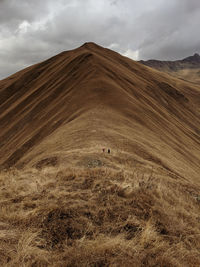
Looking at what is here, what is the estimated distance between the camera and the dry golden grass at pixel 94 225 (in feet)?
12.0

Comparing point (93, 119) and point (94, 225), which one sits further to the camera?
point (93, 119)

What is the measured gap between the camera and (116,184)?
601 centimetres

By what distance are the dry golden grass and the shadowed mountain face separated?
3.58 meters

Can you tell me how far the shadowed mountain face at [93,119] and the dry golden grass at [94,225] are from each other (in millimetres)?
3584

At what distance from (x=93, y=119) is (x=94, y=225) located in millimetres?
15503

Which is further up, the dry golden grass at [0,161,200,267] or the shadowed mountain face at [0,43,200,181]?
the shadowed mountain face at [0,43,200,181]

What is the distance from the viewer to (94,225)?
4492 millimetres

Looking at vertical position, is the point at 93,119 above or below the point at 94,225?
above

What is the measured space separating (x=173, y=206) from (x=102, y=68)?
3732cm

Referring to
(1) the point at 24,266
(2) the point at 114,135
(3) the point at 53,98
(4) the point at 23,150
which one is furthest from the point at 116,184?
(3) the point at 53,98

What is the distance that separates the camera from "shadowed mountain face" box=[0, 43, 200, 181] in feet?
47.8

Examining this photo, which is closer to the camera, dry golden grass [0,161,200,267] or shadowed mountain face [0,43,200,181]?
dry golden grass [0,161,200,267]

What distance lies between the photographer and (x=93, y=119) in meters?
19.6

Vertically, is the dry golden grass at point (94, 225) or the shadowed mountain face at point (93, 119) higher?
the shadowed mountain face at point (93, 119)
